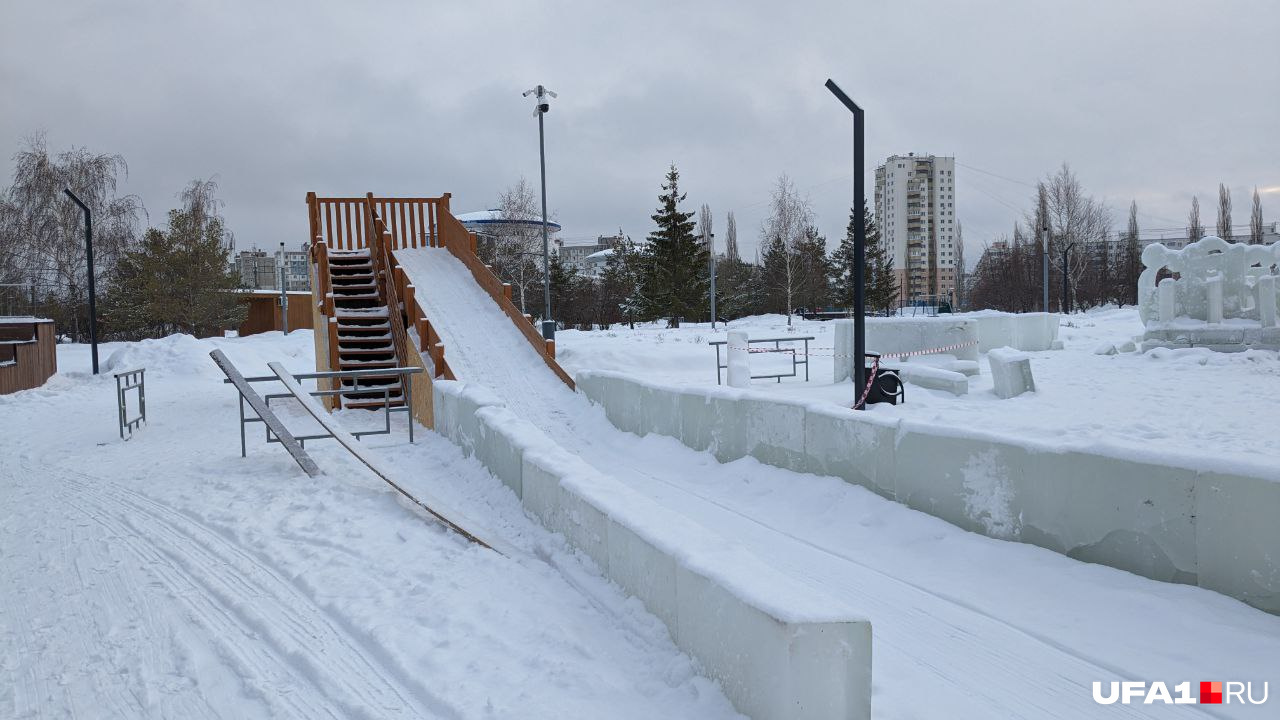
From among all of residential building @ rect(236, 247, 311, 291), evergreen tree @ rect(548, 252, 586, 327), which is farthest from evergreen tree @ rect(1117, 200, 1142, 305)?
residential building @ rect(236, 247, 311, 291)

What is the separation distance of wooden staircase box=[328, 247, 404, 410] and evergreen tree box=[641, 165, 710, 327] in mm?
31363

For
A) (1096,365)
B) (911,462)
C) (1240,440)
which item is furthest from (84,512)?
(1096,365)

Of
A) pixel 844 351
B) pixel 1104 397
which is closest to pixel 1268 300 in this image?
pixel 1104 397

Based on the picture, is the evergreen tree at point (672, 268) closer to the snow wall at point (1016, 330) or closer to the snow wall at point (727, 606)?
the snow wall at point (1016, 330)

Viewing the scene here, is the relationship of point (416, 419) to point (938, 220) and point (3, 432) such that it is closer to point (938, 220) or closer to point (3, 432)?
point (3, 432)

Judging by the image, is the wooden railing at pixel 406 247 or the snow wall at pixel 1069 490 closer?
the snow wall at pixel 1069 490

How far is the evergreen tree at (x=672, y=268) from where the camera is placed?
48969 mm

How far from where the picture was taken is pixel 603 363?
20625 millimetres

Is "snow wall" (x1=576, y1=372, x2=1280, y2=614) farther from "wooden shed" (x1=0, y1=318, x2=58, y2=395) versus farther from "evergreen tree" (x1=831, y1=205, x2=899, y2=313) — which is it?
"evergreen tree" (x1=831, y1=205, x2=899, y2=313)

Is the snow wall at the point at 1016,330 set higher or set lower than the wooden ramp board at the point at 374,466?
higher

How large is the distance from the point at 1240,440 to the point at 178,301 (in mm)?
36885

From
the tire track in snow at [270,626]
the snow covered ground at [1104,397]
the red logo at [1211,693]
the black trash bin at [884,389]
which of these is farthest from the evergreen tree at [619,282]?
the red logo at [1211,693]

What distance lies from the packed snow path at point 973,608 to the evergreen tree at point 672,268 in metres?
41.2

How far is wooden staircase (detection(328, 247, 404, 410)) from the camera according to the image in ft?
46.6
